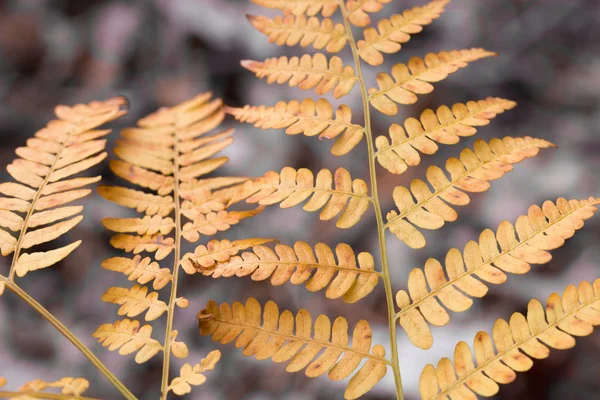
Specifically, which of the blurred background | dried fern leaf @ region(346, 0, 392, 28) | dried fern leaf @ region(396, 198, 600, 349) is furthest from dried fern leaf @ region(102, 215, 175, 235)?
the blurred background

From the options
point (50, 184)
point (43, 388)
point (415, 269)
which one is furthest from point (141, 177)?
point (415, 269)

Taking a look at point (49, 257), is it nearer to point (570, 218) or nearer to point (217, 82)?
point (570, 218)

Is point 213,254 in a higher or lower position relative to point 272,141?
lower

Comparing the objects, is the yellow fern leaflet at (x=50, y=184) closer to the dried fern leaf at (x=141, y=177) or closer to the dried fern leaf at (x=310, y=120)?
the dried fern leaf at (x=141, y=177)

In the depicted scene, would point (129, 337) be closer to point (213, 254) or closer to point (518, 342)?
point (213, 254)

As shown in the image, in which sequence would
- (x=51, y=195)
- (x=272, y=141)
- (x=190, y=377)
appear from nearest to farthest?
1. (x=190, y=377)
2. (x=51, y=195)
3. (x=272, y=141)

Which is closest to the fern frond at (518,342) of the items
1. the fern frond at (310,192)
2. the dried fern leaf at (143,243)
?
the fern frond at (310,192)

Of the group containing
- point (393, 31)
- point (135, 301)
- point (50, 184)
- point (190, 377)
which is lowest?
point (190, 377)
